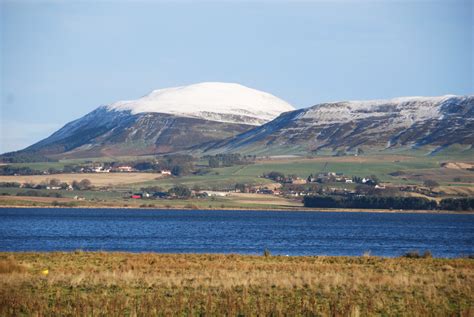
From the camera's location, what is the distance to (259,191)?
187 meters

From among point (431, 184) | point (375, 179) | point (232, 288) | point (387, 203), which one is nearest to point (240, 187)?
point (375, 179)

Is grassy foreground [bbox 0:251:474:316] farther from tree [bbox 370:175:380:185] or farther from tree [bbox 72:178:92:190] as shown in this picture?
tree [bbox 72:178:92:190]

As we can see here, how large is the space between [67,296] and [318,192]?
154 metres

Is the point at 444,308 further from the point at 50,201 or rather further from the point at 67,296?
the point at 50,201

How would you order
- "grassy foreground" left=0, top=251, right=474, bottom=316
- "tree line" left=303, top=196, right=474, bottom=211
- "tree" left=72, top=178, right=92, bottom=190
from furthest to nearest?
"tree" left=72, top=178, right=92, bottom=190 → "tree line" left=303, top=196, right=474, bottom=211 → "grassy foreground" left=0, top=251, right=474, bottom=316

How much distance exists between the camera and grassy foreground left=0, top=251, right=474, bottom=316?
26.8m

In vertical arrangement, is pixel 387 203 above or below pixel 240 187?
below

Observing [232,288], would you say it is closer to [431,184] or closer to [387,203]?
[387,203]

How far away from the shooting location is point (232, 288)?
30.4 m

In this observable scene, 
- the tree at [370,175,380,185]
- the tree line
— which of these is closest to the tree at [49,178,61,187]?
the tree line

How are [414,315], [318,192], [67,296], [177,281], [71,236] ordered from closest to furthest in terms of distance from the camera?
[414,315]
[67,296]
[177,281]
[71,236]
[318,192]

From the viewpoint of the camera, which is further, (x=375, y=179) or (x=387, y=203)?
(x=375, y=179)

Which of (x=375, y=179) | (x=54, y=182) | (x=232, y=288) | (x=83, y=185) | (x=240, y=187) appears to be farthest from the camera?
(x=54, y=182)

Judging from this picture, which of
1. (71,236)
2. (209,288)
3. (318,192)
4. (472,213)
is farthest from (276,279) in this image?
(318,192)
